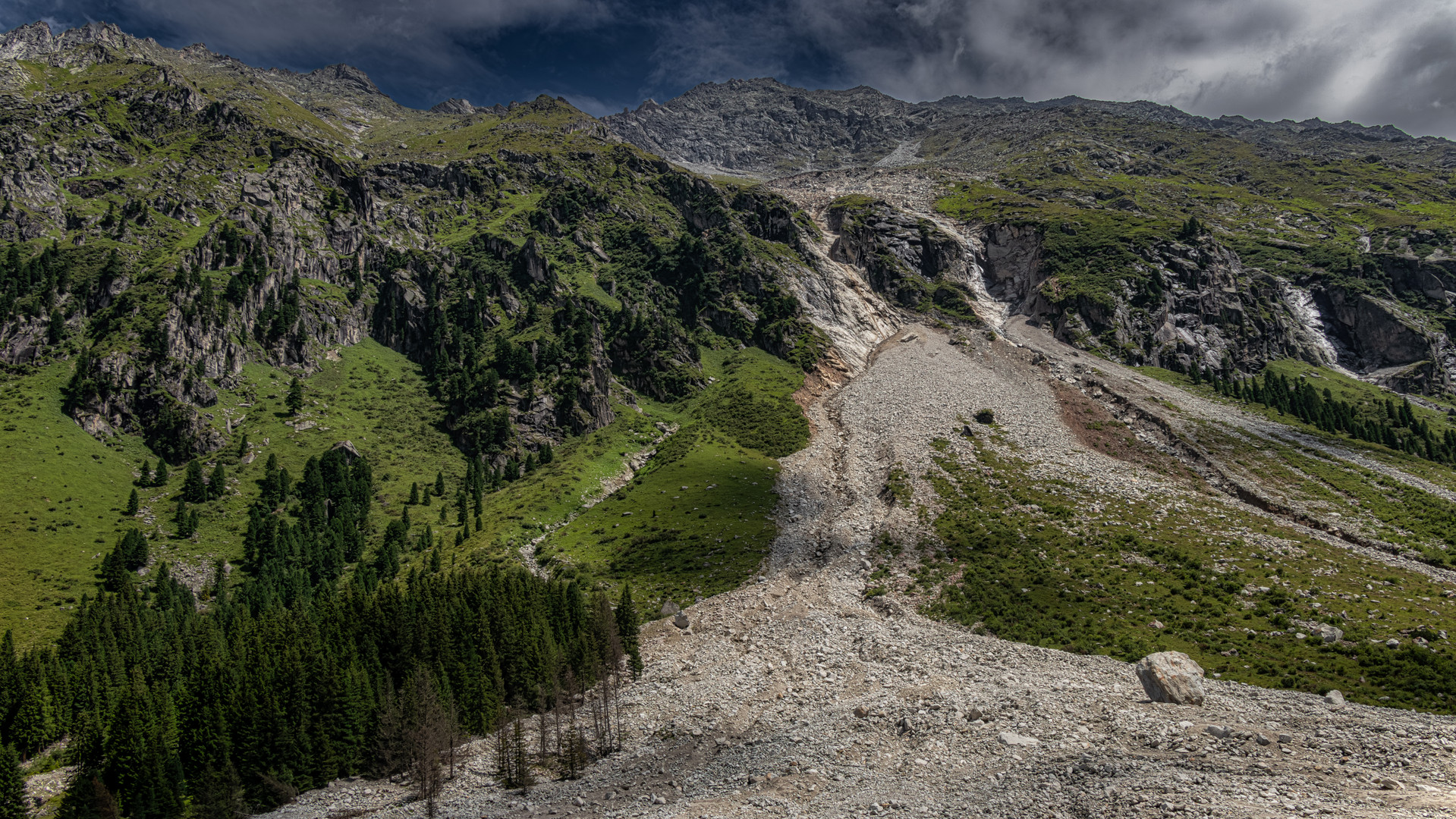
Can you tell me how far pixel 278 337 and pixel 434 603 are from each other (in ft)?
368

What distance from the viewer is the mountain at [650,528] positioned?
4225 cm

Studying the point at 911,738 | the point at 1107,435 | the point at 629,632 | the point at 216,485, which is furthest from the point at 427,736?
the point at 1107,435

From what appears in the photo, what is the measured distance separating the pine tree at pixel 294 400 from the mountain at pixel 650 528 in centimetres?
70

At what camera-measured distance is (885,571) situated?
243 feet

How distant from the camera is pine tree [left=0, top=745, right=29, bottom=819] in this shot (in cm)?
4947

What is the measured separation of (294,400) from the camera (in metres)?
132

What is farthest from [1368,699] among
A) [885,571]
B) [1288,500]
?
[1288,500]

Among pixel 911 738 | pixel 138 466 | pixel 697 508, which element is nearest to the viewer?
pixel 911 738

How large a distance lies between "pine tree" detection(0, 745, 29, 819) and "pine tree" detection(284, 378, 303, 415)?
91.1 m

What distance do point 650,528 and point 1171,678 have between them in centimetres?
6619

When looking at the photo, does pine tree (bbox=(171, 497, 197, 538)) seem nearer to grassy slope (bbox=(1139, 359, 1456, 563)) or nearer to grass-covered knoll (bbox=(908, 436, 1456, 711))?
grass-covered knoll (bbox=(908, 436, 1456, 711))

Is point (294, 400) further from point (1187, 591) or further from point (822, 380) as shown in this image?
point (1187, 591)

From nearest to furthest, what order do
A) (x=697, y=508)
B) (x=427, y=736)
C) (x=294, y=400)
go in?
(x=427, y=736) → (x=697, y=508) → (x=294, y=400)

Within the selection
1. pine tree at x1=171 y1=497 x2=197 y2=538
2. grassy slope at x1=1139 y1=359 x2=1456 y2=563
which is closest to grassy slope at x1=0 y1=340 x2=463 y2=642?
pine tree at x1=171 y1=497 x2=197 y2=538
